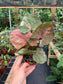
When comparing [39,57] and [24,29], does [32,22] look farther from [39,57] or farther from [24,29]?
[39,57]

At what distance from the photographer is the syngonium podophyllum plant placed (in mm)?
564

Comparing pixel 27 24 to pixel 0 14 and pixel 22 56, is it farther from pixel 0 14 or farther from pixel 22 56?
pixel 0 14

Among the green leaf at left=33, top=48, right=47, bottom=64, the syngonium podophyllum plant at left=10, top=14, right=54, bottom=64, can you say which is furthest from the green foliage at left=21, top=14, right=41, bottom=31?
the green leaf at left=33, top=48, right=47, bottom=64

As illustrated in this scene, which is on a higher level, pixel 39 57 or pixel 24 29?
pixel 24 29

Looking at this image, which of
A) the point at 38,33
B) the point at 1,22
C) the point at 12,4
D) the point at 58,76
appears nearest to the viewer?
the point at 38,33

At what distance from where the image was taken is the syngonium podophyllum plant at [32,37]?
564 mm

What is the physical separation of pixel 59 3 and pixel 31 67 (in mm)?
1787

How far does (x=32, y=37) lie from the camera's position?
23.8 inches

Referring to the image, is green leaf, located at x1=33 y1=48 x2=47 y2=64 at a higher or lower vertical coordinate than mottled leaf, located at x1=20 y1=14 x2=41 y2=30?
lower

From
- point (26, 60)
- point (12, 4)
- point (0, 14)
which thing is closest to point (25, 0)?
point (12, 4)

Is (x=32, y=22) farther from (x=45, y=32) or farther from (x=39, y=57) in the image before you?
(x=39, y=57)

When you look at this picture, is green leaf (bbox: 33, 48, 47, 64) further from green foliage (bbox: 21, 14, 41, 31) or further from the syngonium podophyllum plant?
green foliage (bbox: 21, 14, 41, 31)

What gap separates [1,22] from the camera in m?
3.37

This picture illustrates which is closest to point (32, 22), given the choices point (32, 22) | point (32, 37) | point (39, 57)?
point (32, 22)
